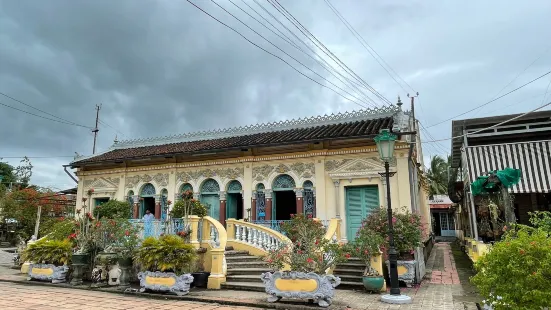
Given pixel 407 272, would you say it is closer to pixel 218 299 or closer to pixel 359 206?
pixel 359 206

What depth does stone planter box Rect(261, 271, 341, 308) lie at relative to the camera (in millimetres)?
6934

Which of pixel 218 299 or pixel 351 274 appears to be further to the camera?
pixel 351 274

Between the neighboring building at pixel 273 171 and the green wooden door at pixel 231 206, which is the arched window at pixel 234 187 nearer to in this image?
the neighboring building at pixel 273 171

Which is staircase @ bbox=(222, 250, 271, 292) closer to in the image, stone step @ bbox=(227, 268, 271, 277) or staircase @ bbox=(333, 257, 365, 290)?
stone step @ bbox=(227, 268, 271, 277)

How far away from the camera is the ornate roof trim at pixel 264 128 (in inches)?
553

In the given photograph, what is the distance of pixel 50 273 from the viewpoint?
1001 cm

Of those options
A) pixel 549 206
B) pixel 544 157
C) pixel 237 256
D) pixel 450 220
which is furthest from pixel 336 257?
pixel 450 220

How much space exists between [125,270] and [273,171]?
623 centimetres

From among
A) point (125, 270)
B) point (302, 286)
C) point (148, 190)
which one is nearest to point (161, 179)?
point (148, 190)

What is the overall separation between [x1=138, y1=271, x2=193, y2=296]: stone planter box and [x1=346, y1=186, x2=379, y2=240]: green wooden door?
5922mm

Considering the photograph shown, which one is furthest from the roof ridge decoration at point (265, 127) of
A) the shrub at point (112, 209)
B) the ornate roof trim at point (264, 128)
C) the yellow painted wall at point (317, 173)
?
the shrub at point (112, 209)

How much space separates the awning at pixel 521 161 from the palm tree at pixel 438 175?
82.2 feet

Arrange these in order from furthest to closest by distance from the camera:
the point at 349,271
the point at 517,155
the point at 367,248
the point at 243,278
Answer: the point at 517,155 → the point at 349,271 → the point at 243,278 → the point at 367,248

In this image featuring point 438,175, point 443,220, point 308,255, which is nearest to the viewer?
point 308,255
